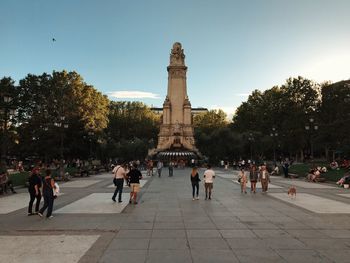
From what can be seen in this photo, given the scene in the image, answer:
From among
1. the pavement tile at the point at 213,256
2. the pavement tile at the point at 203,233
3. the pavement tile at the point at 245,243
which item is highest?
the pavement tile at the point at 203,233

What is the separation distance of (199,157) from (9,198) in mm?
57711

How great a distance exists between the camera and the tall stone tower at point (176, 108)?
83562 mm

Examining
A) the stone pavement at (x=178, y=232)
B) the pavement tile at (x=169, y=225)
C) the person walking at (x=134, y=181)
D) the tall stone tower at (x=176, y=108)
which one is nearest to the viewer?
the stone pavement at (x=178, y=232)

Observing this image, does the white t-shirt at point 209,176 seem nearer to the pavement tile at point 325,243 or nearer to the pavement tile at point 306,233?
the pavement tile at point 306,233

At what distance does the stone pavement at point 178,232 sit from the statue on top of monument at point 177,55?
69553 millimetres

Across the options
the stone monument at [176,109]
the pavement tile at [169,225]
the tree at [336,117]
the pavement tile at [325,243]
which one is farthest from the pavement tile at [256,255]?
the stone monument at [176,109]

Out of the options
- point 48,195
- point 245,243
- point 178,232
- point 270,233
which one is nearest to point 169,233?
point 178,232

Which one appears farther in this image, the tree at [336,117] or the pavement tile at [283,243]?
the tree at [336,117]

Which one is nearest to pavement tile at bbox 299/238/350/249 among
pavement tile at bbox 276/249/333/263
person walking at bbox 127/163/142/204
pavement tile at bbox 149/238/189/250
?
pavement tile at bbox 276/249/333/263

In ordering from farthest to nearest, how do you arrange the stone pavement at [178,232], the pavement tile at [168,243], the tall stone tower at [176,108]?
the tall stone tower at [176,108], the pavement tile at [168,243], the stone pavement at [178,232]

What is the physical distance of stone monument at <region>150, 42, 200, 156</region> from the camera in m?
83.4

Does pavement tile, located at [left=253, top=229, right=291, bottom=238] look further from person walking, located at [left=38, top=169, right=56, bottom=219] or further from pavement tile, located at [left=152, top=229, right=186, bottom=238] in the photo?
person walking, located at [left=38, top=169, right=56, bottom=219]

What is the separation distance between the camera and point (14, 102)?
5844 cm

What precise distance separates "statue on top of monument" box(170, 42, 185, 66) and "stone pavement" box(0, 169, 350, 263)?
6955 cm
